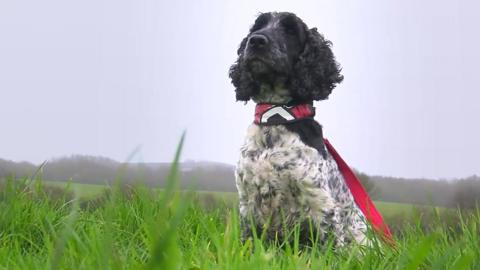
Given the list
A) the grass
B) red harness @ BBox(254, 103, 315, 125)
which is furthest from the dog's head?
the grass

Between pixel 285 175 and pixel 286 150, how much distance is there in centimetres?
21

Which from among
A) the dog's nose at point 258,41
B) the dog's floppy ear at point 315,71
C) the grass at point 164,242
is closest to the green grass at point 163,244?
the grass at point 164,242

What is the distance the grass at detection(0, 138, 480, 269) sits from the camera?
105 centimetres

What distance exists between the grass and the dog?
1.24ft

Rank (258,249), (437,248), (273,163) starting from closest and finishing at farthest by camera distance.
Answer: (258,249) → (437,248) → (273,163)

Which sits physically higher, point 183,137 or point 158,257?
point 183,137

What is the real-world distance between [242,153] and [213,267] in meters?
2.67

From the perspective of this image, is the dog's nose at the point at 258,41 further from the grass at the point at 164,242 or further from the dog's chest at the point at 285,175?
the grass at the point at 164,242

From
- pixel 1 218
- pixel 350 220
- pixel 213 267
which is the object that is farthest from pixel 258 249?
pixel 350 220

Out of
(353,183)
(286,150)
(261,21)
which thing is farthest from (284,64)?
(353,183)

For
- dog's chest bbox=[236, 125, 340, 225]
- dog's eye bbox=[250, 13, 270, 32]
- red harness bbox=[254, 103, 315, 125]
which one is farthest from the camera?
dog's eye bbox=[250, 13, 270, 32]

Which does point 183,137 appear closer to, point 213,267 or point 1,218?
point 213,267

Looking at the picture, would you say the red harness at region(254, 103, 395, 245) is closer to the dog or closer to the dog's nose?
the dog

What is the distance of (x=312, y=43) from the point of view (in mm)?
5395
